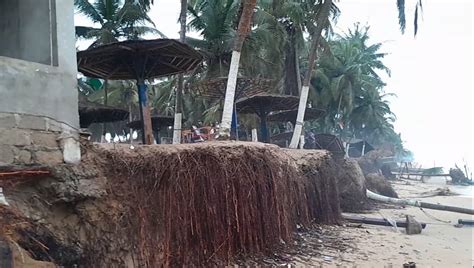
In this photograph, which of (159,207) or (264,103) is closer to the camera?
(159,207)

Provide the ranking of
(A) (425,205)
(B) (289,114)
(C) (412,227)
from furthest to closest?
(B) (289,114)
(A) (425,205)
(C) (412,227)

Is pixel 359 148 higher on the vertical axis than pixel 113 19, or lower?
lower

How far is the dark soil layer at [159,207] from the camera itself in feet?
17.3

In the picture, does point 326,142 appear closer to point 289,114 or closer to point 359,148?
point 289,114

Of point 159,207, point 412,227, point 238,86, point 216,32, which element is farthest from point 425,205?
point 159,207

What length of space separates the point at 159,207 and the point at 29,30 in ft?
10.7

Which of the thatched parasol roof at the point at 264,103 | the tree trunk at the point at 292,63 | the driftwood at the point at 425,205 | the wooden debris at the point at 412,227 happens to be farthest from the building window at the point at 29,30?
the tree trunk at the point at 292,63

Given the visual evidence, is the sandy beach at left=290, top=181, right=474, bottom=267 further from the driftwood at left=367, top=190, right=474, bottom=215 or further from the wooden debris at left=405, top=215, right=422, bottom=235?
the driftwood at left=367, top=190, right=474, bottom=215

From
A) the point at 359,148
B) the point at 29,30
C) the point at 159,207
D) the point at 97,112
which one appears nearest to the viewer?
the point at 29,30

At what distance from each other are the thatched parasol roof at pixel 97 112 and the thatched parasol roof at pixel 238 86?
3.01 meters

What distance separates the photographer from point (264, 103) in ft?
52.2

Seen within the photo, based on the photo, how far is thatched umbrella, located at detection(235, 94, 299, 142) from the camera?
15288 millimetres

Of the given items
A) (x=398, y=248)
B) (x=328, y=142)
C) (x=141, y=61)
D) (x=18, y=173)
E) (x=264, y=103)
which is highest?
(x=141, y=61)

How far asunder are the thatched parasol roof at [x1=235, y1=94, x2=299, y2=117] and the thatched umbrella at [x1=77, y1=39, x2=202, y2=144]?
4.63 metres
